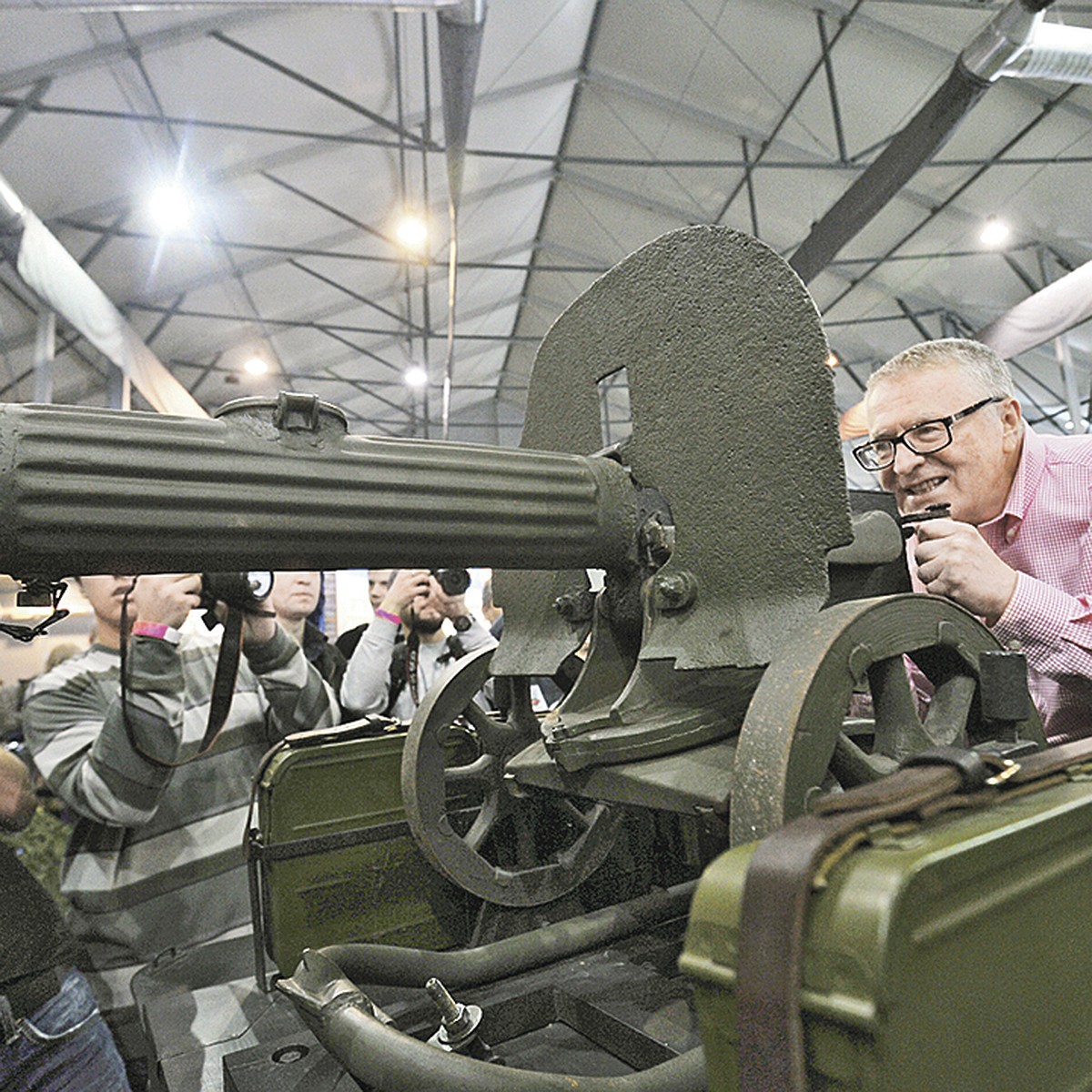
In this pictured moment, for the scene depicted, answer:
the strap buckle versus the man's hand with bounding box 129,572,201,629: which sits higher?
the man's hand with bounding box 129,572,201,629

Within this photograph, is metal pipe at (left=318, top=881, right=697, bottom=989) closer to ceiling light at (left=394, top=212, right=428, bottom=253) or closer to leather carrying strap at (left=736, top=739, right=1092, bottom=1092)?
leather carrying strap at (left=736, top=739, right=1092, bottom=1092)

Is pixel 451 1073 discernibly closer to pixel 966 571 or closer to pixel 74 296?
pixel 966 571

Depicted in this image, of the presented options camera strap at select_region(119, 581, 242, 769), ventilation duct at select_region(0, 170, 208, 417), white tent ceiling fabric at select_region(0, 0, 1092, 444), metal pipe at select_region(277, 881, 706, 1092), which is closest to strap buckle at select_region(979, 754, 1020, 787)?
metal pipe at select_region(277, 881, 706, 1092)

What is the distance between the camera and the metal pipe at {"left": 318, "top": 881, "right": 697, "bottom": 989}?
1.26 m

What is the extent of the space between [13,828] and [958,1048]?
4.76ft

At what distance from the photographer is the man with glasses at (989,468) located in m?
1.46

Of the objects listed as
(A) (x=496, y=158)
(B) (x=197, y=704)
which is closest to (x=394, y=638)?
(B) (x=197, y=704)

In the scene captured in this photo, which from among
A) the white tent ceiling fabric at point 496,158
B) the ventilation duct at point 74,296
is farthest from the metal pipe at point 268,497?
the white tent ceiling fabric at point 496,158

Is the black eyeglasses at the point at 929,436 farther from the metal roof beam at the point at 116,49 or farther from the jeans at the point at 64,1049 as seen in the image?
the metal roof beam at the point at 116,49

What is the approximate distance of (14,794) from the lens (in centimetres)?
143

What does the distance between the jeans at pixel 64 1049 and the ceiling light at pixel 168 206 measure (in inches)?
185

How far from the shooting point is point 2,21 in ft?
11.6

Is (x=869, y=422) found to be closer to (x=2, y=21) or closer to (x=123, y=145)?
(x=2, y=21)

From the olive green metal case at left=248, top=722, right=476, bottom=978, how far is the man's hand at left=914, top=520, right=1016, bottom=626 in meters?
1.03
